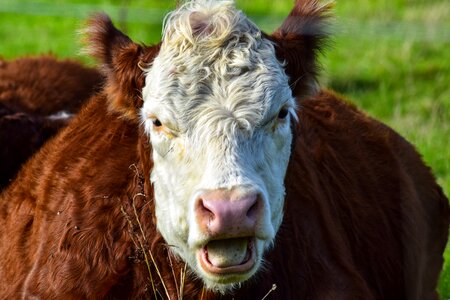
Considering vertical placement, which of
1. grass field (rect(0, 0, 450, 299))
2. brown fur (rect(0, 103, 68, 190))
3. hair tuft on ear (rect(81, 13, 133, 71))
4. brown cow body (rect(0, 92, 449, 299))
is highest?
hair tuft on ear (rect(81, 13, 133, 71))

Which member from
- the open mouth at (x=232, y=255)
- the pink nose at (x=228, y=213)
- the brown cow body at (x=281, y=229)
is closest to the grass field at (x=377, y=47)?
the brown cow body at (x=281, y=229)

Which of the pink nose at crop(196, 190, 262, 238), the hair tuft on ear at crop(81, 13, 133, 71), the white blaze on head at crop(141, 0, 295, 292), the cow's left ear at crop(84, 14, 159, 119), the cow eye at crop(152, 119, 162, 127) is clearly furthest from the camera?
the hair tuft on ear at crop(81, 13, 133, 71)

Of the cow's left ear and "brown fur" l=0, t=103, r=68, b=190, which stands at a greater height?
the cow's left ear

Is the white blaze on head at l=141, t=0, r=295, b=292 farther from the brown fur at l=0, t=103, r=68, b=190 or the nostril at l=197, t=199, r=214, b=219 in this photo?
the brown fur at l=0, t=103, r=68, b=190

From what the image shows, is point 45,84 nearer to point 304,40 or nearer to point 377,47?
point 304,40

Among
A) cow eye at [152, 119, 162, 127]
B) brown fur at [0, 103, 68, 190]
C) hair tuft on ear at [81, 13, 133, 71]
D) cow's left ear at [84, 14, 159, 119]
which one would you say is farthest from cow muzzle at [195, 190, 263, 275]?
brown fur at [0, 103, 68, 190]

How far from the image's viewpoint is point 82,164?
215 inches

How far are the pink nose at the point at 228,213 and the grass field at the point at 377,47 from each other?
462 centimetres

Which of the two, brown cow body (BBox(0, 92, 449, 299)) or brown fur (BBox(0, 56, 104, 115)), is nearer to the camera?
brown cow body (BBox(0, 92, 449, 299))

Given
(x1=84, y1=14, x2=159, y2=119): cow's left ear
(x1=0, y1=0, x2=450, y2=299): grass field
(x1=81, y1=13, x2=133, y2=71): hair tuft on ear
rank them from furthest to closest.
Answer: (x1=0, y1=0, x2=450, y2=299): grass field < (x1=81, y1=13, x2=133, y2=71): hair tuft on ear < (x1=84, y1=14, x2=159, y2=119): cow's left ear

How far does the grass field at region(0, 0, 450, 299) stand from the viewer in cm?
1033

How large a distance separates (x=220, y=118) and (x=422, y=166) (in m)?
2.86

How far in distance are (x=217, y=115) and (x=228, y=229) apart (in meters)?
0.54

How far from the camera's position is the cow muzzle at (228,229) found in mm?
4234
